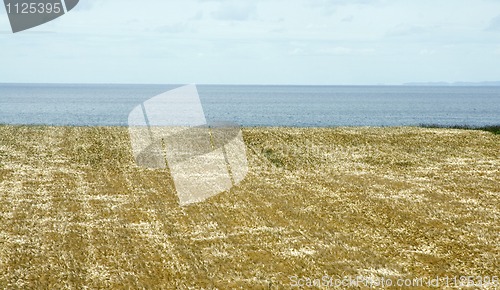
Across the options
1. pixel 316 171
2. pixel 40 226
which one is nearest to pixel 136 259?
pixel 40 226

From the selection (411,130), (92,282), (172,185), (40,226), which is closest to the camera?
(92,282)

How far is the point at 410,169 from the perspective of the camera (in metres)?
39.7

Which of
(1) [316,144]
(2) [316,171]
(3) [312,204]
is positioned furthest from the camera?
(1) [316,144]

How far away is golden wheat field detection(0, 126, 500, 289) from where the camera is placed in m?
19.6

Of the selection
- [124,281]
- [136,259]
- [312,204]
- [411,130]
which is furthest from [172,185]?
[411,130]

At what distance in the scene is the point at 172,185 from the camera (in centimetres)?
3422

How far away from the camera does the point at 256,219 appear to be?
26.4 meters

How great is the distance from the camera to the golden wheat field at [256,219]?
19562mm

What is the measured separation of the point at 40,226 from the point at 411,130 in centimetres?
4024

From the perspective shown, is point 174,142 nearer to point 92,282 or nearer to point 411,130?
point 411,130

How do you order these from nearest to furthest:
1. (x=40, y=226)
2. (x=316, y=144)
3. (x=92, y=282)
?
(x=92, y=282)
(x=40, y=226)
(x=316, y=144)

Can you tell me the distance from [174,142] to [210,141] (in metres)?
2.97

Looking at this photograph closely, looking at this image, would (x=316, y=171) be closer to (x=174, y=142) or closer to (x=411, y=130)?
(x=174, y=142)

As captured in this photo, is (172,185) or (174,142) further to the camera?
(174,142)
